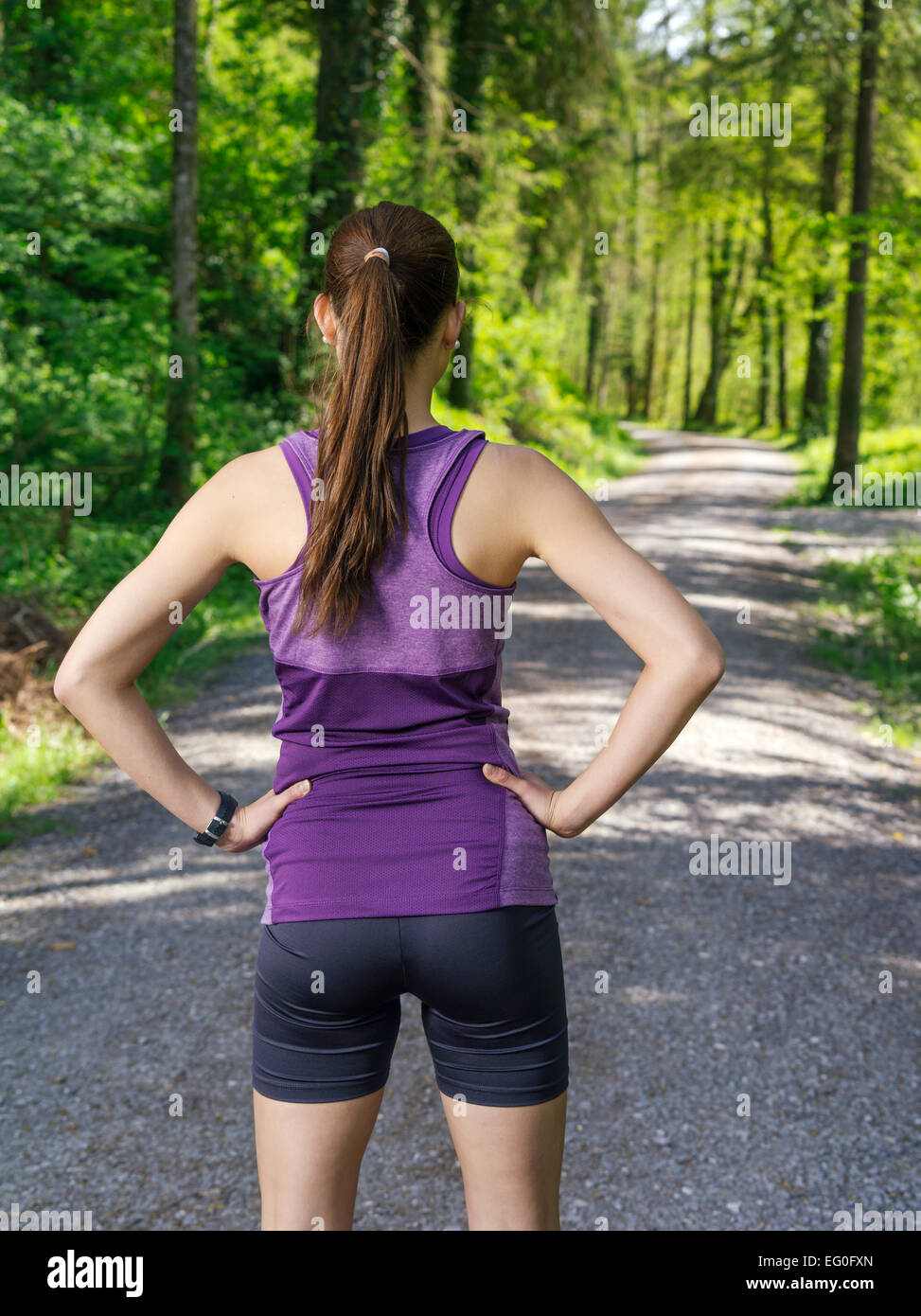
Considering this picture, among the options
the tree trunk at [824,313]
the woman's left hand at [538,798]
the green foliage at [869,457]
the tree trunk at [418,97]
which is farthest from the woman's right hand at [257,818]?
the tree trunk at [824,313]

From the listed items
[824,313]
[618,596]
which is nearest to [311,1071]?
[618,596]

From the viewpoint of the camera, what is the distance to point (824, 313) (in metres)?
21.5

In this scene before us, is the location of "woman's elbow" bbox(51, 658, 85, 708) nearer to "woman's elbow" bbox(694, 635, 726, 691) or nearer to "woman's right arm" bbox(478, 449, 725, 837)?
"woman's right arm" bbox(478, 449, 725, 837)

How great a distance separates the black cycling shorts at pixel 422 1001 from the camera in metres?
1.65

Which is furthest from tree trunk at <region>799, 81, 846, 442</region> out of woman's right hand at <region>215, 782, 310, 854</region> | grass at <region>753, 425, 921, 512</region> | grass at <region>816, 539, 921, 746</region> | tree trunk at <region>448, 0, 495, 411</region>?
woman's right hand at <region>215, 782, 310, 854</region>

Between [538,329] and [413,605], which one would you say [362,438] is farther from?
[538,329]

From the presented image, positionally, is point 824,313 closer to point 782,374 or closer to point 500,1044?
point 782,374

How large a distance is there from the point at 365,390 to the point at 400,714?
496 mm

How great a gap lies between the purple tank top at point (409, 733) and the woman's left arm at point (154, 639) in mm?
107

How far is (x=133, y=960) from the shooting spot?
4.63 m

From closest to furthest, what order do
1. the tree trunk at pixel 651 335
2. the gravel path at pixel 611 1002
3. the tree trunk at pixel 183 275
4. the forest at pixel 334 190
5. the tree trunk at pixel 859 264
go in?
1. the gravel path at pixel 611 1002
2. the forest at pixel 334 190
3. the tree trunk at pixel 183 275
4. the tree trunk at pixel 859 264
5. the tree trunk at pixel 651 335

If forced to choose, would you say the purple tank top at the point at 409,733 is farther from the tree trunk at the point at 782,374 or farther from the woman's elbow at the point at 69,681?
the tree trunk at the point at 782,374

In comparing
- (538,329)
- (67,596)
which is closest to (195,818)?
(67,596)
